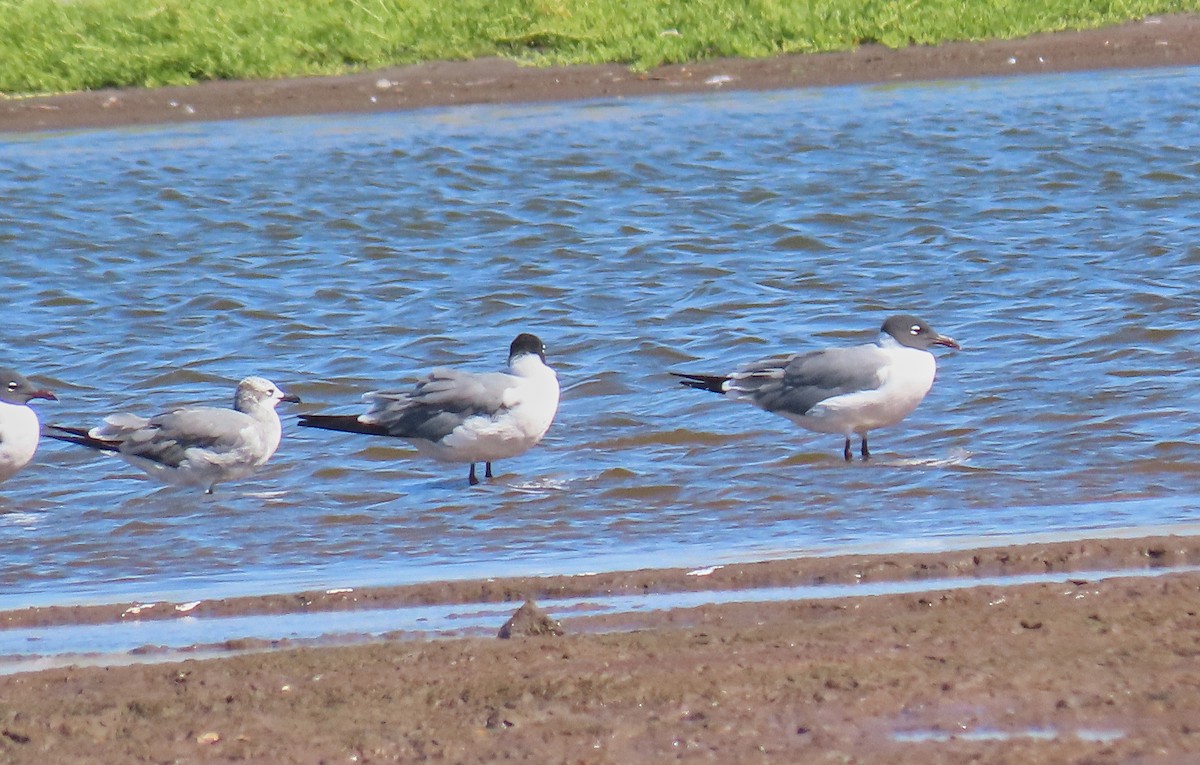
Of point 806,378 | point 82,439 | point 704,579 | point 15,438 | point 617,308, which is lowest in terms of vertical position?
point 617,308

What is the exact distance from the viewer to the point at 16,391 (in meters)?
8.38

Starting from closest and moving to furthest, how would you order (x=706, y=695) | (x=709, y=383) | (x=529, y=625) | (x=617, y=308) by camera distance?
(x=706, y=695)
(x=529, y=625)
(x=709, y=383)
(x=617, y=308)

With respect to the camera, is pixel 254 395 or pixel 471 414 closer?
pixel 471 414

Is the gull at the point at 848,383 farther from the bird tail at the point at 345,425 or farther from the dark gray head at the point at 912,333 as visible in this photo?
the bird tail at the point at 345,425

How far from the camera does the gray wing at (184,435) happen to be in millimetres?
7746

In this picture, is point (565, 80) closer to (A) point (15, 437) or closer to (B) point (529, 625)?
(A) point (15, 437)

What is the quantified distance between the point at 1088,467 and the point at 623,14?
1079 centimetres

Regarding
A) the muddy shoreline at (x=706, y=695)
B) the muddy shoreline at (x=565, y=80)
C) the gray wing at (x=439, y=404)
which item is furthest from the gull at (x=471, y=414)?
the muddy shoreline at (x=565, y=80)

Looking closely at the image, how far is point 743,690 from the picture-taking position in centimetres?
403

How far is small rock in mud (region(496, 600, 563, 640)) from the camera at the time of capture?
4.68m

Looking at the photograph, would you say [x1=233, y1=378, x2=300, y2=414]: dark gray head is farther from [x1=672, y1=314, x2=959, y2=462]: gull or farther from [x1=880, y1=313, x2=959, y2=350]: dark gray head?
[x1=880, y1=313, x2=959, y2=350]: dark gray head

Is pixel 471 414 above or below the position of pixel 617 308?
above

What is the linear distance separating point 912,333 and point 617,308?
9.80 ft

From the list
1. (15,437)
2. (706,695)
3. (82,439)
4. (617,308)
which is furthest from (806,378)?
(706,695)
